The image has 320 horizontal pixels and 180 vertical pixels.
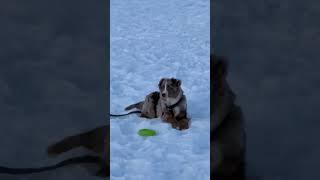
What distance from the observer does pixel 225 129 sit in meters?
2.43

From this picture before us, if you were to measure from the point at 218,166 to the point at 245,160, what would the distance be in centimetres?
14

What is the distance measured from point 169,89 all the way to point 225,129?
26.5 inches

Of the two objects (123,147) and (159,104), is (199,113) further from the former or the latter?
(123,147)

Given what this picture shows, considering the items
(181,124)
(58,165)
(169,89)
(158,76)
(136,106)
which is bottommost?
(58,165)

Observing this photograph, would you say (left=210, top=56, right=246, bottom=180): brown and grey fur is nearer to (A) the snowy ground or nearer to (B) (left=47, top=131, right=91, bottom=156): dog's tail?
(A) the snowy ground

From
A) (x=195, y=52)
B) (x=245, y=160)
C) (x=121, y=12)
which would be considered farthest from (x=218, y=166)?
(x=121, y=12)

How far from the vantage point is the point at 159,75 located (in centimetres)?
385

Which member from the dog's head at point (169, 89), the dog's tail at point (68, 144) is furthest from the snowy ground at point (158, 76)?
the dog's tail at point (68, 144)

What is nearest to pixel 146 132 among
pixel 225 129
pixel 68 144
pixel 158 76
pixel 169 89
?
pixel 169 89

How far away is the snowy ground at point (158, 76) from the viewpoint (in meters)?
2.61

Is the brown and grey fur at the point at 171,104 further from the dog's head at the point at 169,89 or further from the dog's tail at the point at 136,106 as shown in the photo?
the dog's tail at the point at 136,106

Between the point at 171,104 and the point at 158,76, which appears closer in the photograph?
the point at 171,104

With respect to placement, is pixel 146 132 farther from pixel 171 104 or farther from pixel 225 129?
pixel 225 129

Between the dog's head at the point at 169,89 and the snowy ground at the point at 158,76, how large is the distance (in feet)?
0.59
